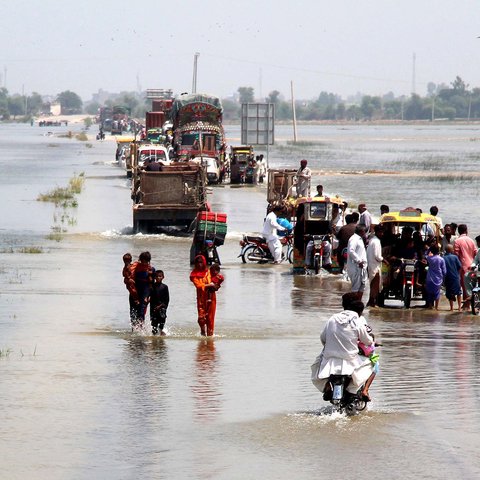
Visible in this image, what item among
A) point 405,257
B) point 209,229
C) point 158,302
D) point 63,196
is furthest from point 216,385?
point 63,196

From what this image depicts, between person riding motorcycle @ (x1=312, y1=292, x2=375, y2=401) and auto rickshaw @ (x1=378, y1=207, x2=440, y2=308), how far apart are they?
8.52 metres

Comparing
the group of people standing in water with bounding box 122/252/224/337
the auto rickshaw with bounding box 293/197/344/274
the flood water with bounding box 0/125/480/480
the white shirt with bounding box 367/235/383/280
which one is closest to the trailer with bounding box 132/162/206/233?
the flood water with bounding box 0/125/480/480

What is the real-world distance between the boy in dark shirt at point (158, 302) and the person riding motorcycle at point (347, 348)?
541 centimetres

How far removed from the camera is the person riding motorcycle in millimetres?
13094

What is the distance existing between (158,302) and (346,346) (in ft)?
19.0

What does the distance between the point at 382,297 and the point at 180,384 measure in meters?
7.39

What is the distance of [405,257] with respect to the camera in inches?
856

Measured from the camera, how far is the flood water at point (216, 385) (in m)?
12.0

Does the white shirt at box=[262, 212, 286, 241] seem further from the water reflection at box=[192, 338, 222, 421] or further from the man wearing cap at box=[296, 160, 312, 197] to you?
the man wearing cap at box=[296, 160, 312, 197]

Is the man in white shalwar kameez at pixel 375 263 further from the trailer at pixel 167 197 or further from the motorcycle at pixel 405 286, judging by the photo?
the trailer at pixel 167 197

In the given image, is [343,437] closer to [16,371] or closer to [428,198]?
[16,371]

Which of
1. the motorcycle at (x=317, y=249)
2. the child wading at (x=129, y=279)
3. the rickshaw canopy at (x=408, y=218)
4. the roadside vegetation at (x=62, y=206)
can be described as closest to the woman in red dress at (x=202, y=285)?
the child wading at (x=129, y=279)

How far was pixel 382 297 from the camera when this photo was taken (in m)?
22.2

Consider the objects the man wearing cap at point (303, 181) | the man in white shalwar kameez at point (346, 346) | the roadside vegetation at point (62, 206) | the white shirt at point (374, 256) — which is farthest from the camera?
the man wearing cap at point (303, 181)
